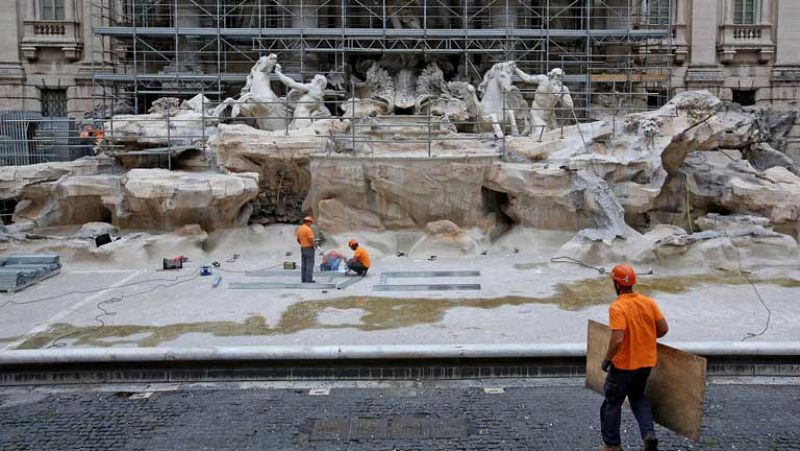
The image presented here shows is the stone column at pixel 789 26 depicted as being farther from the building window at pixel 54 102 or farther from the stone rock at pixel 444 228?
the building window at pixel 54 102

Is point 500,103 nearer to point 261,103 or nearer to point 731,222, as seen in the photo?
point 261,103

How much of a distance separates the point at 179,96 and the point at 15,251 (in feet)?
29.7

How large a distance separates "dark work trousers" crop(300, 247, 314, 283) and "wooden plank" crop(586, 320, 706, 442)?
6.39 meters

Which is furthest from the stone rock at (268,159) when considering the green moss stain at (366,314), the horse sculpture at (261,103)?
the green moss stain at (366,314)

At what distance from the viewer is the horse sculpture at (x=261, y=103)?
16.7 meters

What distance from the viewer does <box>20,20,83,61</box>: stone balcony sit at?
22547 mm

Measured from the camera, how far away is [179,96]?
21.0 metres

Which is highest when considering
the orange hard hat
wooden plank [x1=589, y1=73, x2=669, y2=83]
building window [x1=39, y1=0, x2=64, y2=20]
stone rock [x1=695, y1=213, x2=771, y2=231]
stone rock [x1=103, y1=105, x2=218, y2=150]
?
building window [x1=39, y1=0, x2=64, y2=20]

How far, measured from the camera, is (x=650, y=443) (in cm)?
491

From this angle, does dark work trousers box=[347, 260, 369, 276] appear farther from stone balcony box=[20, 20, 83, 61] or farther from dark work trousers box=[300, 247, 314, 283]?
stone balcony box=[20, 20, 83, 61]

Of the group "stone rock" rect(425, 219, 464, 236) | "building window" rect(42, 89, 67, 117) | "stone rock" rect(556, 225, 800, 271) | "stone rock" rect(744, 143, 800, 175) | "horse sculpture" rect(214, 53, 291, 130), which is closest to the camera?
"stone rock" rect(556, 225, 800, 271)

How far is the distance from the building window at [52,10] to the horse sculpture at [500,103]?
14668 mm

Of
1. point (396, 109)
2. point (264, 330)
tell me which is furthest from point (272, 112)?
point (264, 330)

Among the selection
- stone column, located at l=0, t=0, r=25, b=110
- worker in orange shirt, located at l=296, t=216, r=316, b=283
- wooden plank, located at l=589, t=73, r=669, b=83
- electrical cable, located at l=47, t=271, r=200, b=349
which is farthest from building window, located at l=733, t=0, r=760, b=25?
stone column, located at l=0, t=0, r=25, b=110
